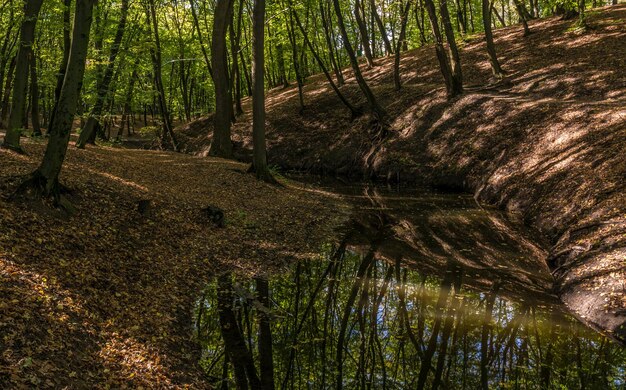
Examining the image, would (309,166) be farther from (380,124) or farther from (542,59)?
(542,59)

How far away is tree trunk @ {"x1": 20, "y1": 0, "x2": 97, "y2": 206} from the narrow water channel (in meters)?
3.78

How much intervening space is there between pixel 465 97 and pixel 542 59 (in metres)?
5.99

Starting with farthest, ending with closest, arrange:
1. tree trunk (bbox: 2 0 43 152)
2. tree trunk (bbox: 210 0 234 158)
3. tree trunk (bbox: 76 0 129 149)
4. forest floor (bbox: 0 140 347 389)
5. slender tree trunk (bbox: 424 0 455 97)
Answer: tree trunk (bbox: 210 0 234 158)
slender tree trunk (bbox: 424 0 455 97)
tree trunk (bbox: 76 0 129 149)
tree trunk (bbox: 2 0 43 152)
forest floor (bbox: 0 140 347 389)

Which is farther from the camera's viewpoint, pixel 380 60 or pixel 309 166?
pixel 380 60

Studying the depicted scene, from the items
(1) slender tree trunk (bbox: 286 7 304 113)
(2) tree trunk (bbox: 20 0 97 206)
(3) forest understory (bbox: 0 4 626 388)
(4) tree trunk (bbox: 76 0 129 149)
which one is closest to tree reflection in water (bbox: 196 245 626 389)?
(3) forest understory (bbox: 0 4 626 388)

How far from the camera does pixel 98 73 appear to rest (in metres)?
18.1

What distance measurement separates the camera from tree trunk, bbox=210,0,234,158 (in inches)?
902

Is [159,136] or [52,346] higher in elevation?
[159,136]

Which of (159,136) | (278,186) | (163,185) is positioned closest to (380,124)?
(278,186)

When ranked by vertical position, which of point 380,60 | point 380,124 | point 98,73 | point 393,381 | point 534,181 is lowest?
point 393,381

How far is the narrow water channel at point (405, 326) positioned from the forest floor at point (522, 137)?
847 millimetres

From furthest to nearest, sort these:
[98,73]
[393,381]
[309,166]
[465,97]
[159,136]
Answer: [159,136], [309,166], [465,97], [98,73], [393,381]

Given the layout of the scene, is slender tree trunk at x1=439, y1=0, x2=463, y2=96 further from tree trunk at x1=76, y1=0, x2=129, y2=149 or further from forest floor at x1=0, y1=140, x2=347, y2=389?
tree trunk at x1=76, y1=0, x2=129, y2=149

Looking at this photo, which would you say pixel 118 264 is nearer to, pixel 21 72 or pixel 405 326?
pixel 405 326
